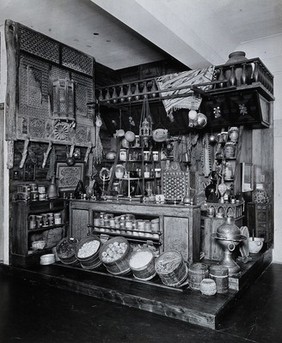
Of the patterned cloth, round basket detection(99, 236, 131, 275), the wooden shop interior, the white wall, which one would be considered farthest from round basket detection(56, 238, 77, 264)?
the white wall

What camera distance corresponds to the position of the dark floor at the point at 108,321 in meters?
3.35

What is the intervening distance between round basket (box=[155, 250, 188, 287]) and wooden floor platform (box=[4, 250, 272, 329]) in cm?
11

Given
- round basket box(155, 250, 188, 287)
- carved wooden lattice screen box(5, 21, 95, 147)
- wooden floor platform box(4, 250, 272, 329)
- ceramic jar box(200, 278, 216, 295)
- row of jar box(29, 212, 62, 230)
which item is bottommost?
wooden floor platform box(4, 250, 272, 329)

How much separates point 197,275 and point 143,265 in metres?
0.75

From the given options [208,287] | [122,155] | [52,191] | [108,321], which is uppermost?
[122,155]

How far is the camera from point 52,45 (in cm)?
638

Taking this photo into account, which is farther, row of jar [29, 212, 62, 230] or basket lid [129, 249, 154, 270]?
row of jar [29, 212, 62, 230]

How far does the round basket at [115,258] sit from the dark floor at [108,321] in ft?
1.86

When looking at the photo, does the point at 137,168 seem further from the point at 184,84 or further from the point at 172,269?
the point at 172,269

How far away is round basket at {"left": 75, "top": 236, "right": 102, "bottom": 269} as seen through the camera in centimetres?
508

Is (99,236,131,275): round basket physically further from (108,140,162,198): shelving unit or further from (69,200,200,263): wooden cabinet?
(108,140,162,198): shelving unit

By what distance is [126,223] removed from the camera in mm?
5480

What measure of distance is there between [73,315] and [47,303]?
536mm

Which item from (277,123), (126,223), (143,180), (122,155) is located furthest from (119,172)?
(277,123)
